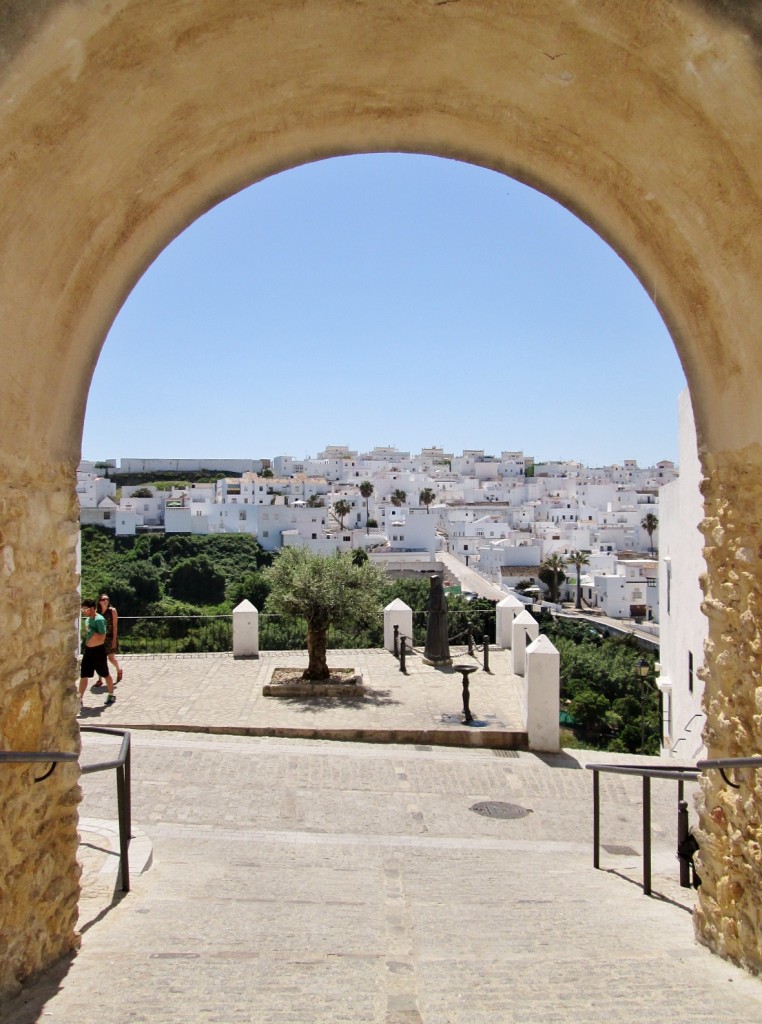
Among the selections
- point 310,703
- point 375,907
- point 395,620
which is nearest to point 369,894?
point 375,907

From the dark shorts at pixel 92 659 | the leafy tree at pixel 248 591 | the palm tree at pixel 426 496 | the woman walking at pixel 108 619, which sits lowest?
the leafy tree at pixel 248 591

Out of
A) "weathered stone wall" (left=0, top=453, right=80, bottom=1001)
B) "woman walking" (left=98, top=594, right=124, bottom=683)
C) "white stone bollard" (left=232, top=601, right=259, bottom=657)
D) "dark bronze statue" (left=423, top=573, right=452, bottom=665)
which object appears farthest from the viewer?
"white stone bollard" (left=232, top=601, right=259, bottom=657)

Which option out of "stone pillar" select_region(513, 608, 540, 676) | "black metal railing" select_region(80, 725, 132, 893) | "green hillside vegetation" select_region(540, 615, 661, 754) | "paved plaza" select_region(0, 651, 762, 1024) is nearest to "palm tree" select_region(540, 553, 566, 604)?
"green hillside vegetation" select_region(540, 615, 661, 754)

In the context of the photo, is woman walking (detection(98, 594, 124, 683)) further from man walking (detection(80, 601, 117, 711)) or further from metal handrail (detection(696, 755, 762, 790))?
metal handrail (detection(696, 755, 762, 790))

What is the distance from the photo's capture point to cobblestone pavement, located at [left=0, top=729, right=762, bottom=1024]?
10.6ft

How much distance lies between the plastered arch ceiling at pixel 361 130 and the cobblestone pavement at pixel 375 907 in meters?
2.39

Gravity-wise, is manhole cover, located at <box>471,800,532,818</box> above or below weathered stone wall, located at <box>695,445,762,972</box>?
below

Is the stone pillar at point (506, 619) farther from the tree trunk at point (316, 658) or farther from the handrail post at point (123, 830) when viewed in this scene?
the handrail post at point (123, 830)

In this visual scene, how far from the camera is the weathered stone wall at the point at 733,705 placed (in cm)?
353

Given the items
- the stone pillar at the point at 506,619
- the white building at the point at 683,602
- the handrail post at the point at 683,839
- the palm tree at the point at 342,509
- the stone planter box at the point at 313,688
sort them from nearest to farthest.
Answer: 1. the handrail post at the point at 683,839
2. the white building at the point at 683,602
3. the stone planter box at the point at 313,688
4. the stone pillar at the point at 506,619
5. the palm tree at the point at 342,509

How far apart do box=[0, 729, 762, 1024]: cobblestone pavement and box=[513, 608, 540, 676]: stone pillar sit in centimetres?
463

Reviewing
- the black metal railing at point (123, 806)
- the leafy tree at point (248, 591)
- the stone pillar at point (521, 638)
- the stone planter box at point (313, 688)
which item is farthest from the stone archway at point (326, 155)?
the leafy tree at point (248, 591)

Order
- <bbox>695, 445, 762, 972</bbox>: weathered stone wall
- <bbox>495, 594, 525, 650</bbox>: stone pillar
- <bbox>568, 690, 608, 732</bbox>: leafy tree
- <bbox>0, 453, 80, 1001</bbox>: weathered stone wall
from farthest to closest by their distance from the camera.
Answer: <bbox>568, 690, 608, 732</bbox>: leafy tree, <bbox>495, 594, 525, 650</bbox>: stone pillar, <bbox>695, 445, 762, 972</bbox>: weathered stone wall, <bbox>0, 453, 80, 1001</bbox>: weathered stone wall

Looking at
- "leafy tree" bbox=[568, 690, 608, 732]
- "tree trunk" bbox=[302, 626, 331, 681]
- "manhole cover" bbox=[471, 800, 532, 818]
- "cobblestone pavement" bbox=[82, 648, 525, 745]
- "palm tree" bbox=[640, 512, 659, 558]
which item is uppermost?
"palm tree" bbox=[640, 512, 659, 558]
